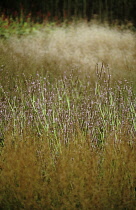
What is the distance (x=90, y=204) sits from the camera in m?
2.28

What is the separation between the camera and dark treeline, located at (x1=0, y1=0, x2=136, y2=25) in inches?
446

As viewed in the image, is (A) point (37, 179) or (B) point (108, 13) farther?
(B) point (108, 13)

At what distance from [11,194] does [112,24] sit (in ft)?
30.4

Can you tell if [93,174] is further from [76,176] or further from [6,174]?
[6,174]

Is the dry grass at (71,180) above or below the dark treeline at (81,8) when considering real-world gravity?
below

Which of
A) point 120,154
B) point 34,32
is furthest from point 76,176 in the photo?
point 34,32

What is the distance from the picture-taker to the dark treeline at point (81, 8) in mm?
11320

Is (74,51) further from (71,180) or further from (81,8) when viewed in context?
(81,8)

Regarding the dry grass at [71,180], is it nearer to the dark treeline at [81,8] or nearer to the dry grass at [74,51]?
the dry grass at [74,51]

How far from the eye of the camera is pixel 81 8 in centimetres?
1177

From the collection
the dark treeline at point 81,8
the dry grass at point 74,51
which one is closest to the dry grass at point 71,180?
the dry grass at point 74,51

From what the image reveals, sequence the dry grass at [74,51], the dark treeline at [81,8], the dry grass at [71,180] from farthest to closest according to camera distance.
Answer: the dark treeline at [81,8] < the dry grass at [74,51] < the dry grass at [71,180]

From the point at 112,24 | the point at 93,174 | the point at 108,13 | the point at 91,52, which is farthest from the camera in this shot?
the point at 108,13

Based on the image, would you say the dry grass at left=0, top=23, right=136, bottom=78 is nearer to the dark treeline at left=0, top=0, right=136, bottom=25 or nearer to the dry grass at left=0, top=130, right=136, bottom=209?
the dry grass at left=0, top=130, right=136, bottom=209
